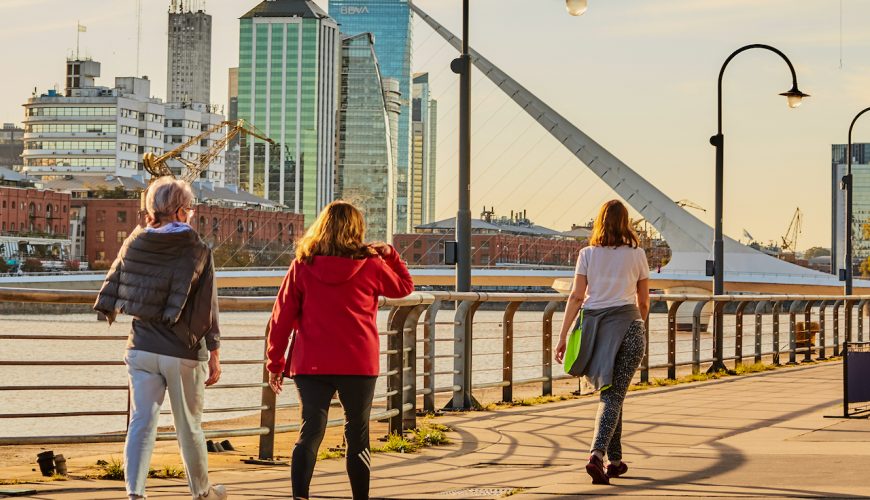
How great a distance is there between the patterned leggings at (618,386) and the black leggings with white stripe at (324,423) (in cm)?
173

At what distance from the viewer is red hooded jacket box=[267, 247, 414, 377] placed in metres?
5.71

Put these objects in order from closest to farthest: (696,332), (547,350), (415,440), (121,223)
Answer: (415,440) → (547,350) → (696,332) → (121,223)

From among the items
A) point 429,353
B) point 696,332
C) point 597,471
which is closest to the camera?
point 597,471

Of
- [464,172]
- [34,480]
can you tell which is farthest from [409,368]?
[464,172]

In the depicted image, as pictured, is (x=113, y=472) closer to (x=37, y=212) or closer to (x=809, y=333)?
(x=809, y=333)

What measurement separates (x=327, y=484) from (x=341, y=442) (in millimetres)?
1720

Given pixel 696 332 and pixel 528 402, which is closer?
pixel 528 402

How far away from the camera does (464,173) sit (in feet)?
42.7

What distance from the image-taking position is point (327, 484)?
7039 mm

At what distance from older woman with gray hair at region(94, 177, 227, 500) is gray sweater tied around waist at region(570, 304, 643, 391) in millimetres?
2284

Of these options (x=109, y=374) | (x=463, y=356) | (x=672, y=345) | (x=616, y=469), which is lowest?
(x=109, y=374)

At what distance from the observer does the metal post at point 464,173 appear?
12844 millimetres

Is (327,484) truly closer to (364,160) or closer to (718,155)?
(718,155)

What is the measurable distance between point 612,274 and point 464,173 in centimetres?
595
